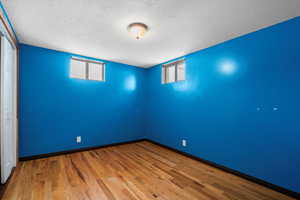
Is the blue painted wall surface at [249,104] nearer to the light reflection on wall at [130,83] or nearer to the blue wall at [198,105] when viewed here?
the blue wall at [198,105]

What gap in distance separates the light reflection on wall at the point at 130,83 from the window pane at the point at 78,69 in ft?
3.90

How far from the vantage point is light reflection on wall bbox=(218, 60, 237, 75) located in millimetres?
2342

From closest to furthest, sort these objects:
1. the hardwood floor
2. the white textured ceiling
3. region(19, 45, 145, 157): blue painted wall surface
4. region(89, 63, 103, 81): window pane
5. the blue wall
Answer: the white textured ceiling → the hardwood floor → the blue wall → region(19, 45, 145, 157): blue painted wall surface → region(89, 63, 103, 81): window pane

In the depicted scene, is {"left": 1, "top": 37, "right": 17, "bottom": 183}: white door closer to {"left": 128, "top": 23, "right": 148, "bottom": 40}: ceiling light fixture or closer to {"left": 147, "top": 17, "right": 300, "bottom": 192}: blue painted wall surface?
{"left": 128, "top": 23, "right": 148, "bottom": 40}: ceiling light fixture

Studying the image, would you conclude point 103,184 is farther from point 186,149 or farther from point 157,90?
point 157,90

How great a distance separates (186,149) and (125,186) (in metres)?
1.69

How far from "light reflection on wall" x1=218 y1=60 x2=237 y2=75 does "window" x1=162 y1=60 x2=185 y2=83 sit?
985 mm

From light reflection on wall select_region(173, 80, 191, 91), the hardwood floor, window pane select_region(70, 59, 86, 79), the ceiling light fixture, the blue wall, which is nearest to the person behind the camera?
the hardwood floor

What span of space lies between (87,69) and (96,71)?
0.23 m

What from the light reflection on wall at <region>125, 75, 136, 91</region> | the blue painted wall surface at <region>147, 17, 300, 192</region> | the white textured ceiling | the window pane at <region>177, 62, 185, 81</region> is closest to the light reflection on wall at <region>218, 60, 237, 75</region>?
the blue painted wall surface at <region>147, 17, 300, 192</region>

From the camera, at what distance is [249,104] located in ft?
7.04

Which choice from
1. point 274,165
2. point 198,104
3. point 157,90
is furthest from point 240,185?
point 157,90

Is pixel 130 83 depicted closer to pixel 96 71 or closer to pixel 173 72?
pixel 96 71

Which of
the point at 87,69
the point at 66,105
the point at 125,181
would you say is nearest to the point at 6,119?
the point at 66,105
